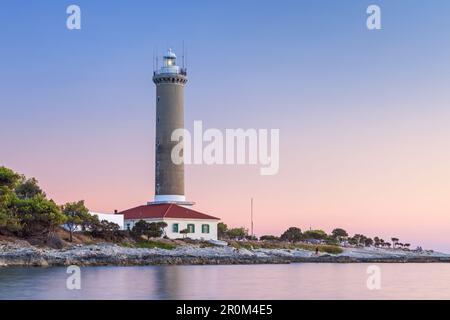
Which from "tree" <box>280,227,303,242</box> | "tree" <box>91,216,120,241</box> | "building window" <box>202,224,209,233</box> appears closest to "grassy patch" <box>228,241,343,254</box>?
"building window" <box>202,224,209,233</box>

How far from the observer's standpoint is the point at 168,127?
66875 mm

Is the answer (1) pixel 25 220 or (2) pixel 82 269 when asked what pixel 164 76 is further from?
(2) pixel 82 269

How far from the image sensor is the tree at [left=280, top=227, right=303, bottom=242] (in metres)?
84.9

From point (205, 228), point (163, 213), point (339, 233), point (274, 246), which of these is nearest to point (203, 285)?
point (163, 213)

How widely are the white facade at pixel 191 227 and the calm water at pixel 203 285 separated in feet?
66.0

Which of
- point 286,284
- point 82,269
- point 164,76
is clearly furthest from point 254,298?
point 164,76

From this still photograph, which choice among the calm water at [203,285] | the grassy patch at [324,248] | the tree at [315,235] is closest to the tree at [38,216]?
the calm water at [203,285]

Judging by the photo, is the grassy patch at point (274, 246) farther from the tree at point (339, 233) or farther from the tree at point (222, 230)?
the tree at point (339, 233)

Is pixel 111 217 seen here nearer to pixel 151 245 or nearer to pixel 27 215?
pixel 151 245

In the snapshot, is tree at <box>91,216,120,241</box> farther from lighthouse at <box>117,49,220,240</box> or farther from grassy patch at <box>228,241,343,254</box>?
grassy patch at <box>228,241,343,254</box>

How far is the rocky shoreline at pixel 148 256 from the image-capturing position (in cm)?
4528

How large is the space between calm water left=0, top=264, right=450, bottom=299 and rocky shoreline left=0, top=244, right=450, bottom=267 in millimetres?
3461
